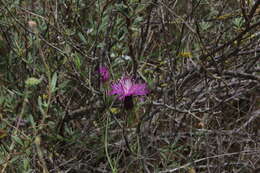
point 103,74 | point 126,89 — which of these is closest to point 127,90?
point 126,89

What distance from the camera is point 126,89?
154 centimetres

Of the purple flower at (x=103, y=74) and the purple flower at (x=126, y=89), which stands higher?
the purple flower at (x=103, y=74)

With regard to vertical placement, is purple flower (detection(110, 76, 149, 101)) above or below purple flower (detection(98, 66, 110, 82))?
below

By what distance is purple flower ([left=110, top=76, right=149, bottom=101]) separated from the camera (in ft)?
4.93

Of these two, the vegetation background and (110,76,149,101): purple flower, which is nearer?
(110,76,149,101): purple flower

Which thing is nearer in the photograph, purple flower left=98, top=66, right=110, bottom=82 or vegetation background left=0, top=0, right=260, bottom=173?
purple flower left=98, top=66, right=110, bottom=82

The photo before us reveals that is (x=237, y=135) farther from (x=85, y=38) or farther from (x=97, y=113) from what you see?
(x=85, y=38)

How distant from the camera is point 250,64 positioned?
1938 millimetres

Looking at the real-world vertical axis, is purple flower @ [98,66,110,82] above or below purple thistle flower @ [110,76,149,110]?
above

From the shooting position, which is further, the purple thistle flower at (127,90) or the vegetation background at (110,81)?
the vegetation background at (110,81)

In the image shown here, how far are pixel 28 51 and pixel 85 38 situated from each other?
Answer: 0.98 feet

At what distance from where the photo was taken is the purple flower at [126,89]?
1504 mm

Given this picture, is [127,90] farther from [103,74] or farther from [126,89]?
[103,74]

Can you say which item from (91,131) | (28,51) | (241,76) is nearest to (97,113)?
(91,131)
